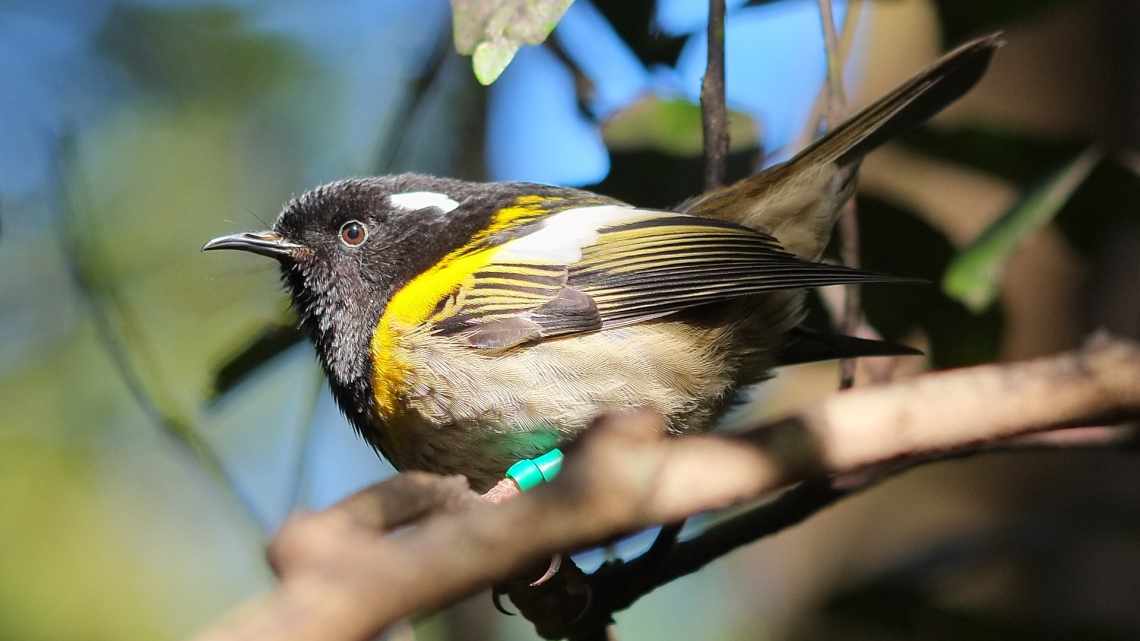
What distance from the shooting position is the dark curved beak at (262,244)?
3.84 metres

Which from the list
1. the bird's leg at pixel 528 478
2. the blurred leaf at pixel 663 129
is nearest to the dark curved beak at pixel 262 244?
the blurred leaf at pixel 663 129

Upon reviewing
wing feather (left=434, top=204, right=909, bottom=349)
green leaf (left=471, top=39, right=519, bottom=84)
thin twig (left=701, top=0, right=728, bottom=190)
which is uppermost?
green leaf (left=471, top=39, right=519, bottom=84)

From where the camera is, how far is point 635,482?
1630mm

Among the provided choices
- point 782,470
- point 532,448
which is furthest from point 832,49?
point 782,470

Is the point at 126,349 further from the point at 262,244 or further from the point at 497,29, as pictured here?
the point at 497,29

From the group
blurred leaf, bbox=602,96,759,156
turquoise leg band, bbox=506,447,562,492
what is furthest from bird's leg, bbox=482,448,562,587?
blurred leaf, bbox=602,96,759,156

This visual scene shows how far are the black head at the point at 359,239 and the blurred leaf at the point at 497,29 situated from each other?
1.16 metres

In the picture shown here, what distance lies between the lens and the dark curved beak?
12.6ft

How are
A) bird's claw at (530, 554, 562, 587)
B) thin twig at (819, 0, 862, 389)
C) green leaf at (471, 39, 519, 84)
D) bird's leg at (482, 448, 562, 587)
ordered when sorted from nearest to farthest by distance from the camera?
bird's leg at (482, 448, 562, 587), green leaf at (471, 39, 519, 84), bird's claw at (530, 554, 562, 587), thin twig at (819, 0, 862, 389)

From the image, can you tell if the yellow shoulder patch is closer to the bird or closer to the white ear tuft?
the bird

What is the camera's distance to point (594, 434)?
5.66 feet

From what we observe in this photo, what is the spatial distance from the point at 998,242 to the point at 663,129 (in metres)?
1.23

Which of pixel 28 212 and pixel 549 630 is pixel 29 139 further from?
pixel 549 630

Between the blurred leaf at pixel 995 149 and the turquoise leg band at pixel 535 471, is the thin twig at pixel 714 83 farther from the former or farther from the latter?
the turquoise leg band at pixel 535 471
